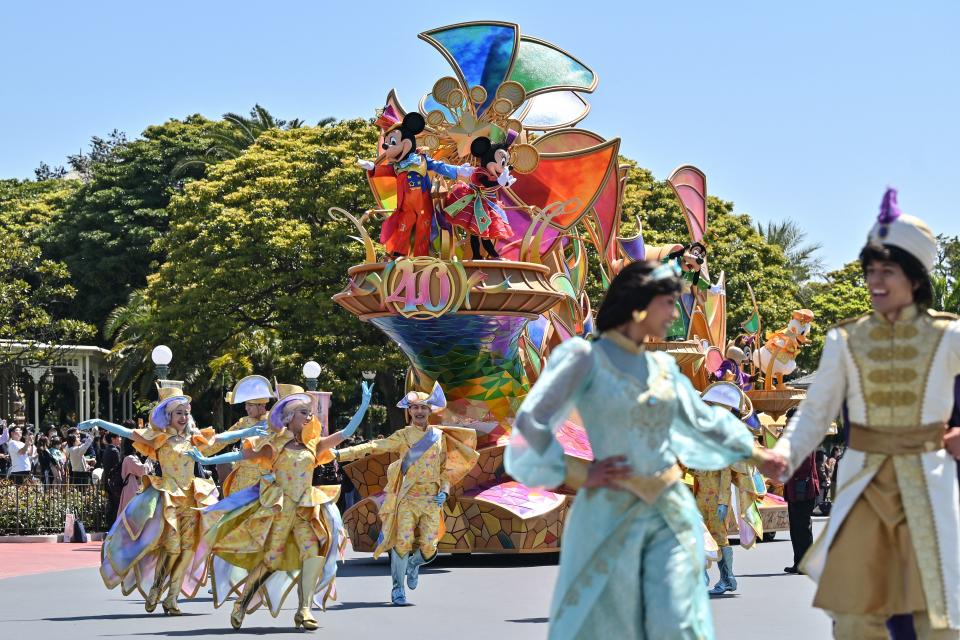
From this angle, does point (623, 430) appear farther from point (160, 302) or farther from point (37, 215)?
point (37, 215)

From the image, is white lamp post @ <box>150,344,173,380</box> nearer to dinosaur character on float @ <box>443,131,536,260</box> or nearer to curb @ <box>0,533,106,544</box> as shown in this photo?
dinosaur character on float @ <box>443,131,536,260</box>

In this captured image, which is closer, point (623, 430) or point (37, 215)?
point (623, 430)

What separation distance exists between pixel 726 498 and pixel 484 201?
5858 millimetres

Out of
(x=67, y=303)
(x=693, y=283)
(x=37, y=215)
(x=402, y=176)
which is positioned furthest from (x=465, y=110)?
(x=37, y=215)

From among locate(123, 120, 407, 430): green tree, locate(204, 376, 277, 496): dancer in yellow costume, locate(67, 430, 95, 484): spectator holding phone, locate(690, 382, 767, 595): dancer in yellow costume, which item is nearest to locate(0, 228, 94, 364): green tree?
locate(123, 120, 407, 430): green tree

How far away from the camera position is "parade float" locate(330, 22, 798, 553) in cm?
1898

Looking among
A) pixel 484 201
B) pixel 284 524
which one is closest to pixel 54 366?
pixel 484 201

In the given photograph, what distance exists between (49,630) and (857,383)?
7.51 metres

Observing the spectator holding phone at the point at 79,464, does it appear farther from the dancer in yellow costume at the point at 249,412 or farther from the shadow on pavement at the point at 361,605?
the shadow on pavement at the point at 361,605

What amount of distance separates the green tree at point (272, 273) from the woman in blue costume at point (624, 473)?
27880 mm

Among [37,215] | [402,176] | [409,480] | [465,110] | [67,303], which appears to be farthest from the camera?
[37,215]

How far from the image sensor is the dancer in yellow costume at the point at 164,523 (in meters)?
13.7

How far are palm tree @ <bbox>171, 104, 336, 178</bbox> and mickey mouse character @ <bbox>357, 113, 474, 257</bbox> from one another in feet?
85.1

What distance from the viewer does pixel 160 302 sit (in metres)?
36.9
